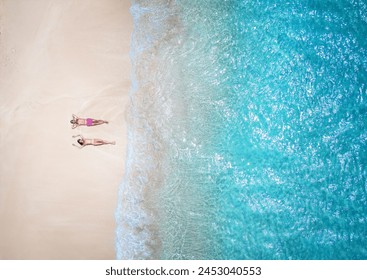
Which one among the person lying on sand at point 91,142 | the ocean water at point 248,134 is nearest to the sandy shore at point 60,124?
the person lying on sand at point 91,142

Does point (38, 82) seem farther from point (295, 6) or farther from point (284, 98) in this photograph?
point (295, 6)

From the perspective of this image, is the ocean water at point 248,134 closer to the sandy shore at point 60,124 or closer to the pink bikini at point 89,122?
the sandy shore at point 60,124

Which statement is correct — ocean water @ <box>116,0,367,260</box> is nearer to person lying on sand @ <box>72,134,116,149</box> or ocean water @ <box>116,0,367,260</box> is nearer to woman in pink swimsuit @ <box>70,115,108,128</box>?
person lying on sand @ <box>72,134,116,149</box>

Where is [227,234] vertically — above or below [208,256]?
above

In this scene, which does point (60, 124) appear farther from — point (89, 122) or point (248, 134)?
point (248, 134)

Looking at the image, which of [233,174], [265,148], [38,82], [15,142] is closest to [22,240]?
[15,142]

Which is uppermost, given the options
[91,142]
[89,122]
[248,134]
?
[89,122]

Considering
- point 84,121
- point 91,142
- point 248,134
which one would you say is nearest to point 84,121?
point 84,121
